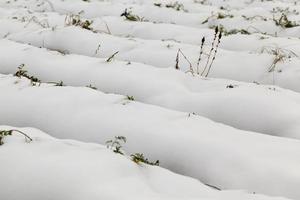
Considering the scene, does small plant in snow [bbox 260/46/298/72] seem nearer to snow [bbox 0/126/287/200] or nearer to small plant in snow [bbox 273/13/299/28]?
small plant in snow [bbox 273/13/299/28]

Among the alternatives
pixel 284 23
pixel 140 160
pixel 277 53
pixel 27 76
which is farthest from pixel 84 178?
pixel 284 23

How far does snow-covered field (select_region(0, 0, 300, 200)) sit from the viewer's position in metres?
2.55

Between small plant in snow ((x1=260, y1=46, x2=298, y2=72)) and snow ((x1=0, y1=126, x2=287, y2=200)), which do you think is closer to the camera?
snow ((x1=0, y1=126, x2=287, y2=200))

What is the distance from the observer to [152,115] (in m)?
3.42

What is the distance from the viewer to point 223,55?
490 centimetres

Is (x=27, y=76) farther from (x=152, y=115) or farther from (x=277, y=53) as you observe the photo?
(x=277, y=53)

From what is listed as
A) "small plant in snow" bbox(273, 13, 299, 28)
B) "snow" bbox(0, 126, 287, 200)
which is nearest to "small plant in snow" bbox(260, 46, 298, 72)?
"small plant in snow" bbox(273, 13, 299, 28)

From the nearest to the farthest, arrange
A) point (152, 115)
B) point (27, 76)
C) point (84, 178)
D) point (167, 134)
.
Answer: point (84, 178)
point (167, 134)
point (152, 115)
point (27, 76)

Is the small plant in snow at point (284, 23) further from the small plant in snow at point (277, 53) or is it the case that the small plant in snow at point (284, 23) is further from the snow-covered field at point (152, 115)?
the small plant in snow at point (277, 53)

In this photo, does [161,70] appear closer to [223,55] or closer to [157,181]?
[223,55]

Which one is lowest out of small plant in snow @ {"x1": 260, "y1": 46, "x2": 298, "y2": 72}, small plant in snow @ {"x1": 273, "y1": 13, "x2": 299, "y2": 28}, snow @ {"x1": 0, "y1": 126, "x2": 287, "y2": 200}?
snow @ {"x1": 0, "y1": 126, "x2": 287, "y2": 200}

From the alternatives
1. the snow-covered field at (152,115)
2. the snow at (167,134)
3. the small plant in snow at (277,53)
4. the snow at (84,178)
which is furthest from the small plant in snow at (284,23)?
the snow at (84,178)

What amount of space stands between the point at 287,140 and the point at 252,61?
5.59 ft

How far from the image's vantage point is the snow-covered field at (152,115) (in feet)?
8.36
